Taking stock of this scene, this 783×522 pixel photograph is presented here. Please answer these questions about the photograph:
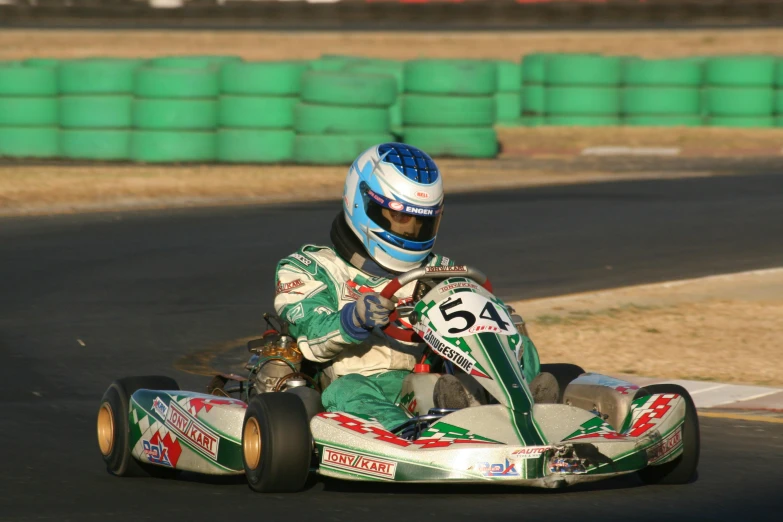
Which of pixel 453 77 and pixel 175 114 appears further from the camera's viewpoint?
pixel 453 77

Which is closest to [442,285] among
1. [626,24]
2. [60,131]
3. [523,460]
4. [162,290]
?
[523,460]

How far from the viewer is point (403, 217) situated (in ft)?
21.6

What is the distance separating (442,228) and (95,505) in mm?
10030

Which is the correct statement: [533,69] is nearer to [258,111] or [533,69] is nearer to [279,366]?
[258,111]

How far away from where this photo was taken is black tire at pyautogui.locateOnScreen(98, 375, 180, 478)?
6.41 m

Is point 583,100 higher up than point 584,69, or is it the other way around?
point 584,69

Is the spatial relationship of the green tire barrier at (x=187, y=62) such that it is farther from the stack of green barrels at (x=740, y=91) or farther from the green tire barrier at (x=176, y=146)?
the stack of green barrels at (x=740, y=91)

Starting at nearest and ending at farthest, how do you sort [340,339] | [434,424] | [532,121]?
[434,424] < [340,339] < [532,121]

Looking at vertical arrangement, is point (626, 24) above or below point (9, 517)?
below

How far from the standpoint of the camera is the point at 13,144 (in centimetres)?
2264

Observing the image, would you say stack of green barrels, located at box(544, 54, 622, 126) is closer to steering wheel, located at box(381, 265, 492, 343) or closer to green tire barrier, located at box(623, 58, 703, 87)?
green tire barrier, located at box(623, 58, 703, 87)

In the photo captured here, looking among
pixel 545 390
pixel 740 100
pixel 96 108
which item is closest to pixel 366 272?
pixel 545 390

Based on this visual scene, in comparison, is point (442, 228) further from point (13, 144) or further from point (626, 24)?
point (626, 24)

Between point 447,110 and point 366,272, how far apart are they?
16.5 meters
